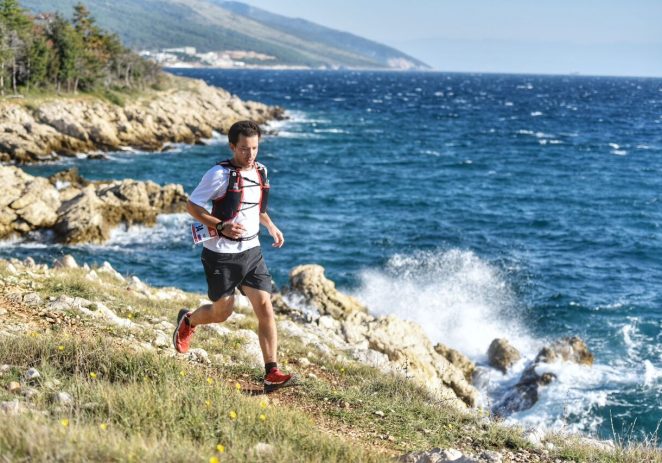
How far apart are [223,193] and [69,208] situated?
24052 mm

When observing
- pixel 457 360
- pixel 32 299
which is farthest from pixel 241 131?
pixel 457 360

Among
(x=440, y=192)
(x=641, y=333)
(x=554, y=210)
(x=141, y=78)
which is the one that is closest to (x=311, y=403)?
(x=641, y=333)

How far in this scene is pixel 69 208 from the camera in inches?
1091

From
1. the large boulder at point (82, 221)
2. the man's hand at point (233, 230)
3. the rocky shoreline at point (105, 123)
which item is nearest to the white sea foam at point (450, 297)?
the large boulder at point (82, 221)

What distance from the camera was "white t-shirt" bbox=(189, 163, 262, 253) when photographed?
5.99 metres

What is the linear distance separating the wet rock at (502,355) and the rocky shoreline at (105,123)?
120ft

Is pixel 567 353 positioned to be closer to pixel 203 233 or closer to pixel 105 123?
pixel 203 233

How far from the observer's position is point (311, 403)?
6492 millimetres

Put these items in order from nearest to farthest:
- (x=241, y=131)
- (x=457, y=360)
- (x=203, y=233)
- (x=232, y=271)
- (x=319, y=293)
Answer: (x=241, y=131) < (x=203, y=233) < (x=232, y=271) < (x=457, y=360) < (x=319, y=293)

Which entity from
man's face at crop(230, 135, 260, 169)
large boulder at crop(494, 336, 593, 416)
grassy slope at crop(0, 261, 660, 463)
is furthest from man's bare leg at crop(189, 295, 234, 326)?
large boulder at crop(494, 336, 593, 416)

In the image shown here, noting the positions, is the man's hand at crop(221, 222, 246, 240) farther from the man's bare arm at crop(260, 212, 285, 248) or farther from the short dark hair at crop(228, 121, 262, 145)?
the short dark hair at crop(228, 121, 262, 145)

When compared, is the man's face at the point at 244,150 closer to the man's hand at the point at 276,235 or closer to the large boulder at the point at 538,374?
the man's hand at the point at 276,235

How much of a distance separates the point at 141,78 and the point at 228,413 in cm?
7895

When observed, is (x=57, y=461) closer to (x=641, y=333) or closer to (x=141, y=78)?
(x=641, y=333)
